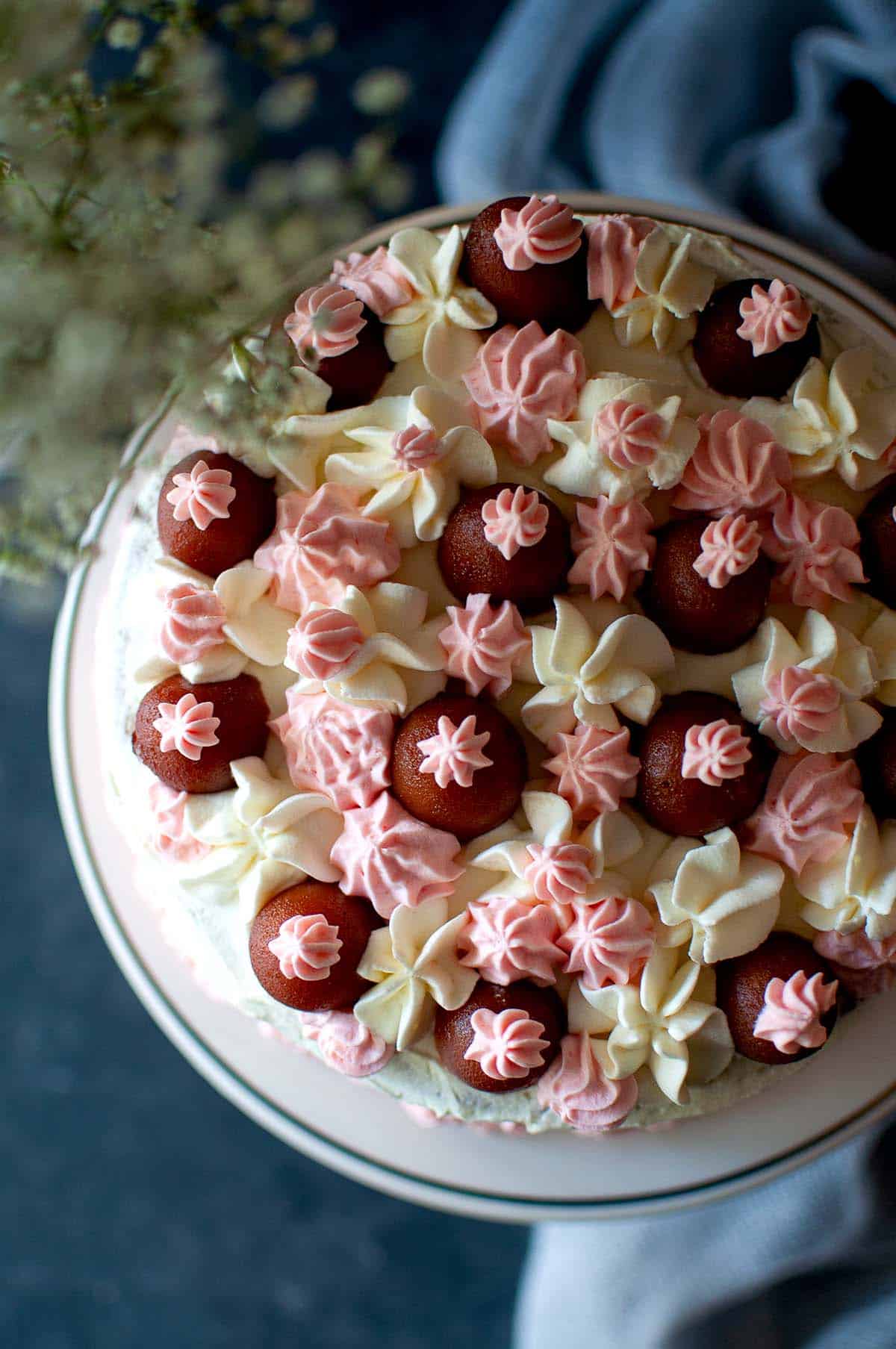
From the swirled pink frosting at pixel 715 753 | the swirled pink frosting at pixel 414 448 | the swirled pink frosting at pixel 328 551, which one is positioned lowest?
the swirled pink frosting at pixel 715 753

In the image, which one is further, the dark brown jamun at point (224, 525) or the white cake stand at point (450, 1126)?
the white cake stand at point (450, 1126)

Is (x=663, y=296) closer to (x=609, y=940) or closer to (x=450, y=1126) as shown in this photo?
(x=609, y=940)

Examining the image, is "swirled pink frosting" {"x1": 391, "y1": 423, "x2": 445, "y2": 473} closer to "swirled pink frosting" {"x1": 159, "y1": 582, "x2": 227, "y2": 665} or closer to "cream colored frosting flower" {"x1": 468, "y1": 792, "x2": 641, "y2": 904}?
"swirled pink frosting" {"x1": 159, "y1": 582, "x2": 227, "y2": 665}

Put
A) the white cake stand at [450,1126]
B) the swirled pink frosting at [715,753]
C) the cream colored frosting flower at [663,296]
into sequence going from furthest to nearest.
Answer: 1. the white cake stand at [450,1126]
2. the cream colored frosting flower at [663,296]
3. the swirled pink frosting at [715,753]

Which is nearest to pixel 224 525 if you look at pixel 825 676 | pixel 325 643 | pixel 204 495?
pixel 204 495

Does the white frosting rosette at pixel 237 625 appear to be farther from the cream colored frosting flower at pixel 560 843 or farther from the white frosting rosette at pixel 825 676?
the white frosting rosette at pixel 825 676

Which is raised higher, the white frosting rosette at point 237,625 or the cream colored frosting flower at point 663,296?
the cream colored frosting flower at point 663,296

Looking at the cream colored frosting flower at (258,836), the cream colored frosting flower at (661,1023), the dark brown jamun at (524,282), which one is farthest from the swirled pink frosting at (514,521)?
the cream colored frosting flower at (661,1023)
